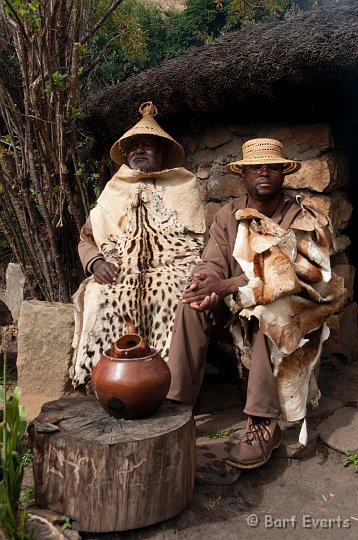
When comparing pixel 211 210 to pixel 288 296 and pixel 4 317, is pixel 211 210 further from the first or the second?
pixel 4 317

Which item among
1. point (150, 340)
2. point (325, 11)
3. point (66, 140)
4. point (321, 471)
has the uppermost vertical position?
point (325, 11)

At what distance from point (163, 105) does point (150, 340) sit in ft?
6.50

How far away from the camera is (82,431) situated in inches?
96.3

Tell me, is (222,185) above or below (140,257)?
above

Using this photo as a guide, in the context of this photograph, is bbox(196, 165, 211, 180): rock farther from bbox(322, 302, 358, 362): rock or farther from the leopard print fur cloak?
bbox(322, 302, 358, 362): rock

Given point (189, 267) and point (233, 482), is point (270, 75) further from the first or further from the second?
point (233, 482)

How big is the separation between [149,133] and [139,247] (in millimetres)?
814

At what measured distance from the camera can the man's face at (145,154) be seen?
161 inches

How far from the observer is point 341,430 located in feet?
11.0

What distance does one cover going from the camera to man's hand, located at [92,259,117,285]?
3658 mm

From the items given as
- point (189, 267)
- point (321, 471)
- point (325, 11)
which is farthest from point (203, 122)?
point (321, 471)

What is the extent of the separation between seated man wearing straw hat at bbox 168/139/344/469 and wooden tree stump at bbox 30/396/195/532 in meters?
0.56

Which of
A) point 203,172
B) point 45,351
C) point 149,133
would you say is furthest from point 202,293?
point 203,172

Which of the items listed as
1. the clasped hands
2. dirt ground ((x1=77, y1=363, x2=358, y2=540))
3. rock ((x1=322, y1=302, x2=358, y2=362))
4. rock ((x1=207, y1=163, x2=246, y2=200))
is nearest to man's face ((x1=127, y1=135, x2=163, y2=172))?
rock ((x1=207, y1=163, x2=246, y2=200))
